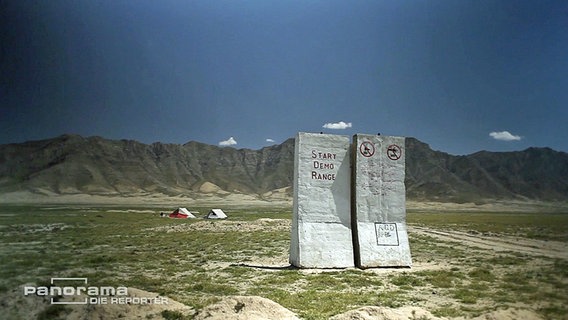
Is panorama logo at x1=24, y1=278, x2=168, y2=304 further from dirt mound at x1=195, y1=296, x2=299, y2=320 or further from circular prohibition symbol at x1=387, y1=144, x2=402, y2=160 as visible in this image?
circular prohibition symbol at x1=387, y1=144, x2=402, y2=160

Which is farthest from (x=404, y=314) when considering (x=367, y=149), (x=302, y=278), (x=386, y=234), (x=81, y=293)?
(x=367, y=149)

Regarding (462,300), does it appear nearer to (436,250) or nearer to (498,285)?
(498,285)

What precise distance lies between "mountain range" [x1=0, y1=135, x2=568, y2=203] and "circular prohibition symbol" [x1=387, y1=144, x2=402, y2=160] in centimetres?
1094

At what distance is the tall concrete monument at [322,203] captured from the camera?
13227 millimetres

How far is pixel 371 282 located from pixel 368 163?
14.3 ft

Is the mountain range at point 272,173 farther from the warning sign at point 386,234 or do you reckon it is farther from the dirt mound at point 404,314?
the dirt mound at point 404,314

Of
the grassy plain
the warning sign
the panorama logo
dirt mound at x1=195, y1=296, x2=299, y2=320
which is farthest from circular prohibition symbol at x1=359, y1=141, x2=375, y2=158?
the panorama logo

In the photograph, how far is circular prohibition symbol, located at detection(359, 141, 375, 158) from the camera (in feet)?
45.7

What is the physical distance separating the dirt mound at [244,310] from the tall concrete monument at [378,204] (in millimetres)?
6785

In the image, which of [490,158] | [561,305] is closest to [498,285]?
[561,305]

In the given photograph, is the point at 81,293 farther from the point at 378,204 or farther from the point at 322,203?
the point at 378,204

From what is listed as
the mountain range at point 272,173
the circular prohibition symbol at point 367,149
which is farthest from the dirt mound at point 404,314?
the mountain range at point 272,173

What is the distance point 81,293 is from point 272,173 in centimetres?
16736

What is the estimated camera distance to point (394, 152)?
14312 mm
